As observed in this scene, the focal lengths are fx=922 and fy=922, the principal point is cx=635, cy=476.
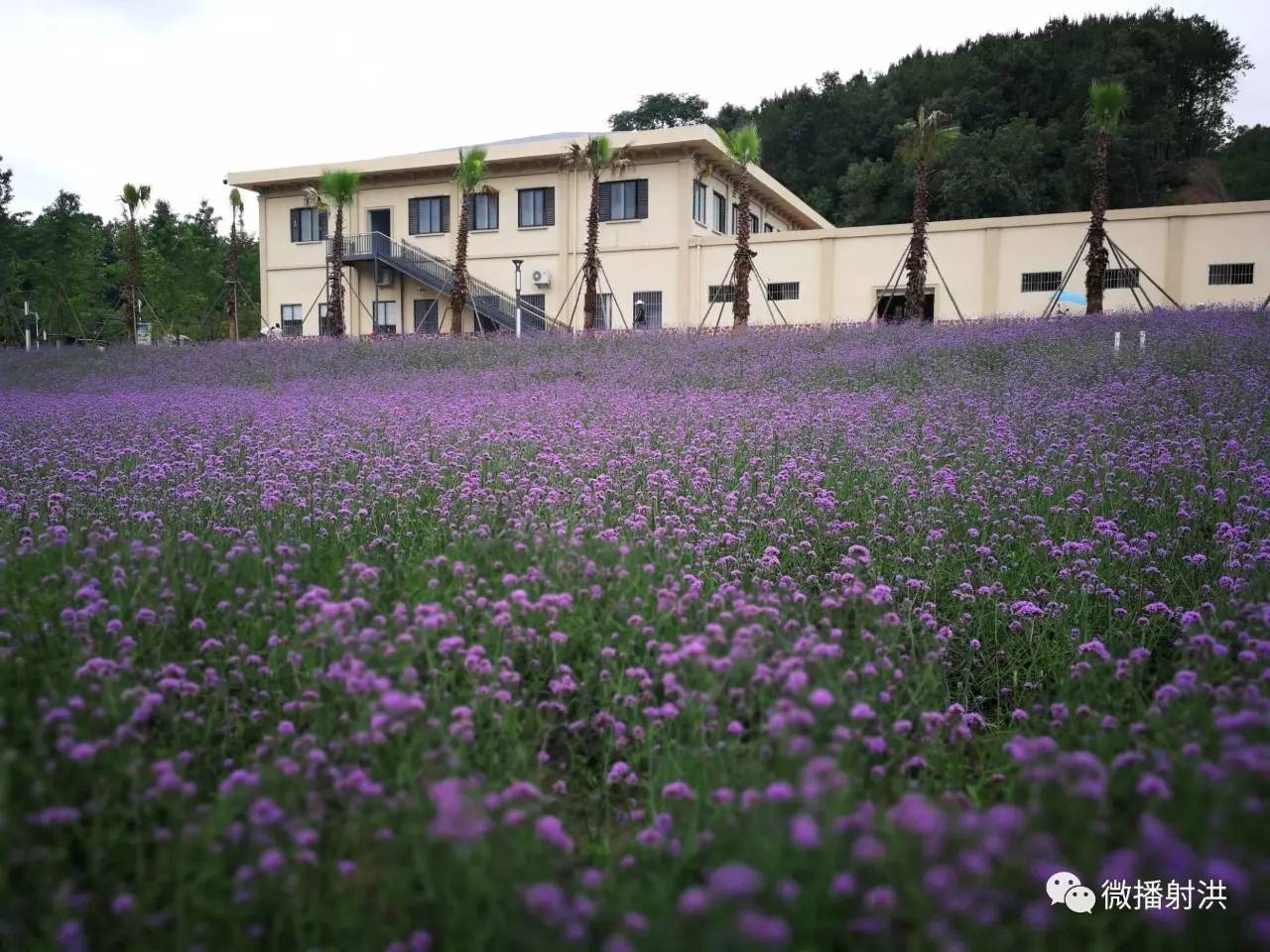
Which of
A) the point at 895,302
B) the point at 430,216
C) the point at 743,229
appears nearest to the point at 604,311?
the point at 743,229

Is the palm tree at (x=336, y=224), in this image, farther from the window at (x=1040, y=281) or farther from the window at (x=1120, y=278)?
the window at (x=1120, y=278)

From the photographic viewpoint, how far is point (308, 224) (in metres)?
35.5

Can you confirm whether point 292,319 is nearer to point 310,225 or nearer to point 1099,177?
point 310,225

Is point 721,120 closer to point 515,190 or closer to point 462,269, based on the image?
point 515,190

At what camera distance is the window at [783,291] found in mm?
29547

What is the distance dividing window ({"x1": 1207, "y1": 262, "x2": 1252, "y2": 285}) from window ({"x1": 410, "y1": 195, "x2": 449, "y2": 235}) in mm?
24169

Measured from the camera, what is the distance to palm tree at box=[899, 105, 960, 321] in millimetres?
23188

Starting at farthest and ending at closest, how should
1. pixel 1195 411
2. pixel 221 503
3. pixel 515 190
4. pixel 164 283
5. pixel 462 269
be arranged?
pixel 164 283
pixel 515 190
pixel 462 269
pixel 1195 411
pixel 221 503

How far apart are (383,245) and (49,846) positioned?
33.7m

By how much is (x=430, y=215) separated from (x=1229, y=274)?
2549 cm

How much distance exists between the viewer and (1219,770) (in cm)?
185

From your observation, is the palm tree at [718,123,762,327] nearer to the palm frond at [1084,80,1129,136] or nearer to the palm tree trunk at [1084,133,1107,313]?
A: the palm tree trunk at [1084,133,1107,313]

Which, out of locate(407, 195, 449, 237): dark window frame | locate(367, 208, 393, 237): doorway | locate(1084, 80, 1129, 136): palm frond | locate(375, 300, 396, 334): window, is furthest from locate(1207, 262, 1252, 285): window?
locate(367, 208, 393, 237): doorway

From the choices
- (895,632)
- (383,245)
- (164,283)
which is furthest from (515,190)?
(895,632)
